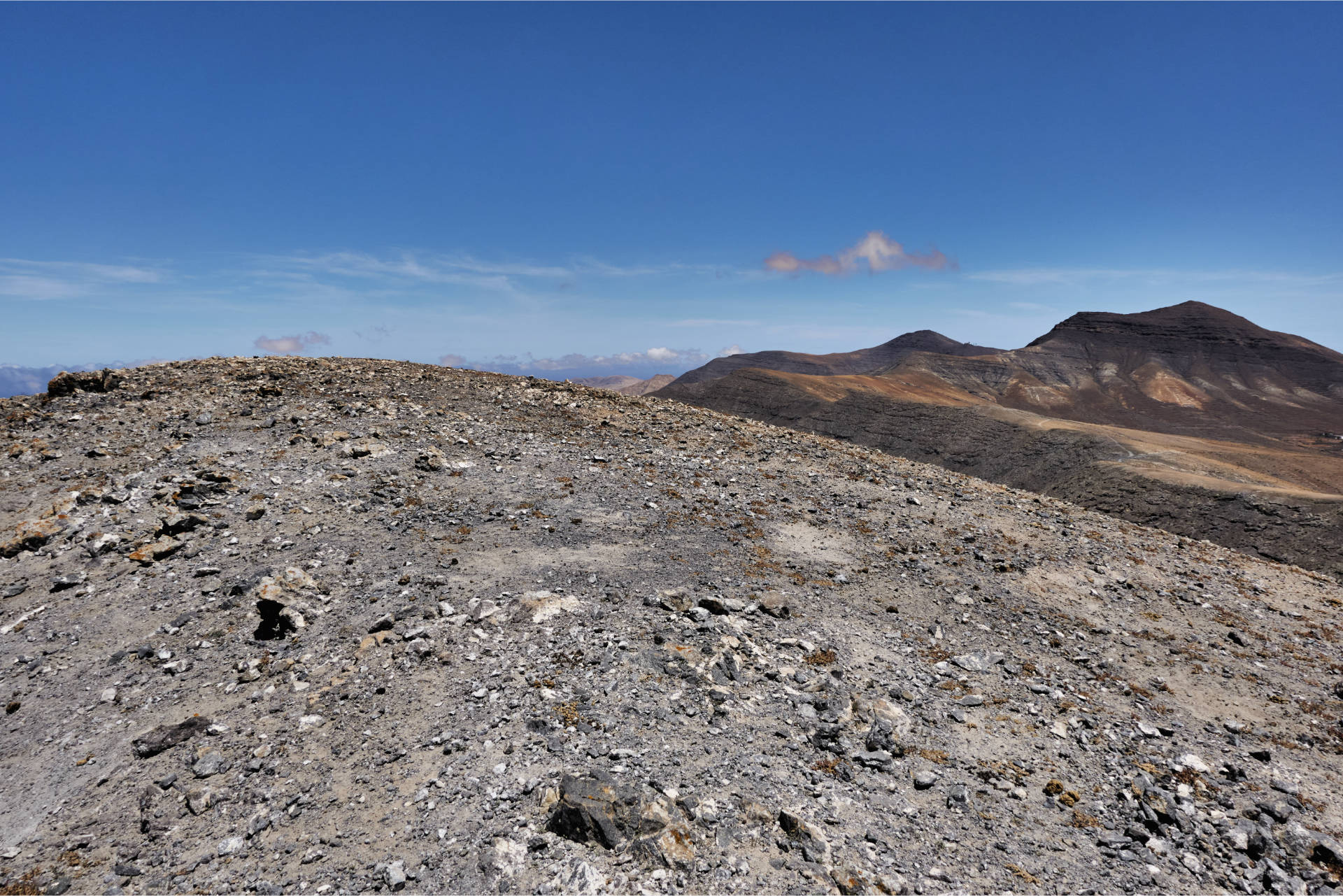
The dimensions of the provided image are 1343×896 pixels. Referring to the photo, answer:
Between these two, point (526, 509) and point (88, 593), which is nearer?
point (88, 593)

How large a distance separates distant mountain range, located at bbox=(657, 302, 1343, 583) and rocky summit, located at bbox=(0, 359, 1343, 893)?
69.9ft

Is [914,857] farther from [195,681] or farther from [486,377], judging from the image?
[486,377]

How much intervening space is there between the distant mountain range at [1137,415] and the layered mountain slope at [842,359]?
18.0 meters

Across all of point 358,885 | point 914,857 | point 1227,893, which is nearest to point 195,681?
point 358,885

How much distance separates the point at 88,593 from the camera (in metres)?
9.76

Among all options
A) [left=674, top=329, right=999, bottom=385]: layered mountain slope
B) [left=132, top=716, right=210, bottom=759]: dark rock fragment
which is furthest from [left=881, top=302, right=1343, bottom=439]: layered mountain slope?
[left=132, top=716, right=210, bottom=759]: dark rock fragment

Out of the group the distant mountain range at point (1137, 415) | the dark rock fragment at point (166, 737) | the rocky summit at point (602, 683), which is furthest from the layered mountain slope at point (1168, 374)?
the dark rock fragment at point (166, 737)

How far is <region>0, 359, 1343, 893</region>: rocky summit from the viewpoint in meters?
5.79

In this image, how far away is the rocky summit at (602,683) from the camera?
5793mm

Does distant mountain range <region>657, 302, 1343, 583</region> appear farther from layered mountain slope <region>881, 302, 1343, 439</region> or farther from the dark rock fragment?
the dark rock fragment

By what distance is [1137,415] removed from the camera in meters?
82.5

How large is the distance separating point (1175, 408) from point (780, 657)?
354 feet

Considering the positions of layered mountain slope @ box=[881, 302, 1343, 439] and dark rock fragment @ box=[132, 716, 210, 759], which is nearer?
dark rock fragment @ box=[132, 716, 210, 759]

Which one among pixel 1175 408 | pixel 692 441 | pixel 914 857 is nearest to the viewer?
pixel 914 857
